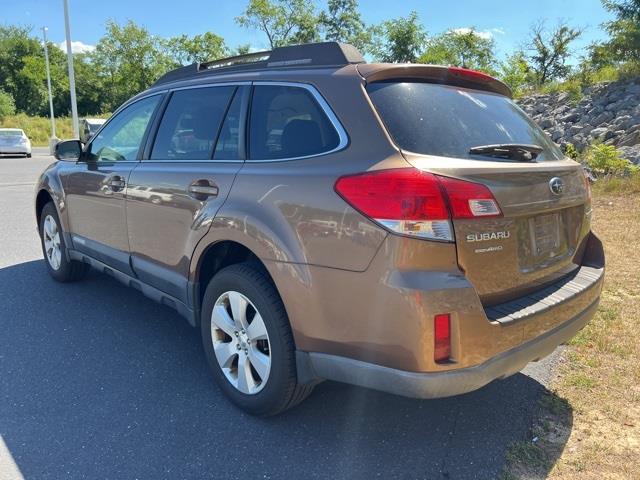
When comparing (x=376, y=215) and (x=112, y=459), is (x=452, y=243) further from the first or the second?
(x=112, y=459)

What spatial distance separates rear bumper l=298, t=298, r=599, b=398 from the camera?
2240 mm

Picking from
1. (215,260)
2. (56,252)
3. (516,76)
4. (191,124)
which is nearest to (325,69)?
(191,124)

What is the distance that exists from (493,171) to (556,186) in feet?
1.66

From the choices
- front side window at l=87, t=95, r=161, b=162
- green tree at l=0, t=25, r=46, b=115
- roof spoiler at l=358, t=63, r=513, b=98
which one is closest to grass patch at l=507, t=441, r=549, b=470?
roof spoiler at l=358, t=63, r=513, b=98

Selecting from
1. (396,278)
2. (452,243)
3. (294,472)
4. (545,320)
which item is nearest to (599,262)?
(545,320)

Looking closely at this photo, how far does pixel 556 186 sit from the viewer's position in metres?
2.67

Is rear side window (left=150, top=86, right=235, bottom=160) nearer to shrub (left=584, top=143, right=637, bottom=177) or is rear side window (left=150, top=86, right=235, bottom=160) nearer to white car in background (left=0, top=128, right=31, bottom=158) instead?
shrub (left=584, top=143, right=637, bottom=177)

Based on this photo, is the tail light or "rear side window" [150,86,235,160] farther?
"rear side window" [150,86,235,160]

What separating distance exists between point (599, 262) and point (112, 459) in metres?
2.91

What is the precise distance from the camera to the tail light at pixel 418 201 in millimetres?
2182

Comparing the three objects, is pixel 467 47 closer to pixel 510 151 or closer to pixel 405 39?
pixel 405 39

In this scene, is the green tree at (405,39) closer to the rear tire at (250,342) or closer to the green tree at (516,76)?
the green tree at (516,76)

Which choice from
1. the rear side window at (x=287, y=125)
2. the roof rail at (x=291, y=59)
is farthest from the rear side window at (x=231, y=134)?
the roof rail at (x=291, y=59)

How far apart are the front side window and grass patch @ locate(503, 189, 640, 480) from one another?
10.6 feet
